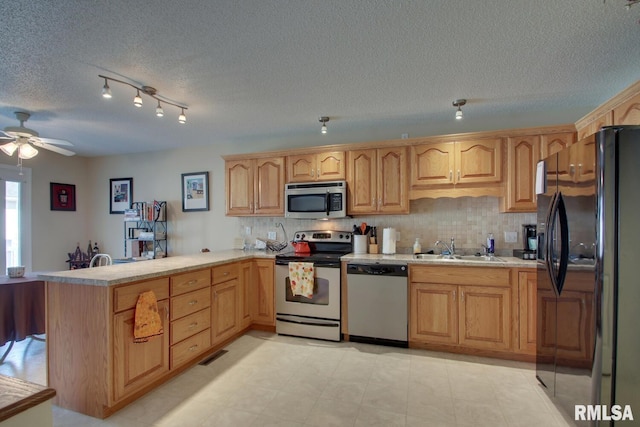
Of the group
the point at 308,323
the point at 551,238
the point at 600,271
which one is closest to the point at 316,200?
the point at 308,323

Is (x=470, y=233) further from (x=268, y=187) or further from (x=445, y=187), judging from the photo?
(x=268, y=187)

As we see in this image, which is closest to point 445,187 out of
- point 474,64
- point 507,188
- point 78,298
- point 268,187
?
point 507,188

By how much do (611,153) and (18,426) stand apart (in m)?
2.47

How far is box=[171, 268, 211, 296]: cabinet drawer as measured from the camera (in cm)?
239

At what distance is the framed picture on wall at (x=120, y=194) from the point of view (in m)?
4.88

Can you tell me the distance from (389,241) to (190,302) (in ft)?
6.91

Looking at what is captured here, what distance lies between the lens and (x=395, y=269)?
9.63 ft

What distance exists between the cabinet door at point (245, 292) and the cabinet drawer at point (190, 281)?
0.58m

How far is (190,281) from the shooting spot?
8.36ft

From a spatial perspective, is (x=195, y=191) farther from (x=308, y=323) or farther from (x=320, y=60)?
(x=320, y=60)

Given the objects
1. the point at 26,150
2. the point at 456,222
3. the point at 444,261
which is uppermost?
the point at 26,150

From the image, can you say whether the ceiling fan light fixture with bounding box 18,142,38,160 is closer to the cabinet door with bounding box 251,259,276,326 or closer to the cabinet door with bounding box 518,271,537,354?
the cabinet door with bounding box 251,259,276,326

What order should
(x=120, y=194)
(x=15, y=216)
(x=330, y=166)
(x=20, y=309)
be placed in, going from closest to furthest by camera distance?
(x=20, y=309)
(x=330, y=166)
(x=15, y=216)
(x=120, y=194)

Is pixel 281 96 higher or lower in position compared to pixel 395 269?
higher
